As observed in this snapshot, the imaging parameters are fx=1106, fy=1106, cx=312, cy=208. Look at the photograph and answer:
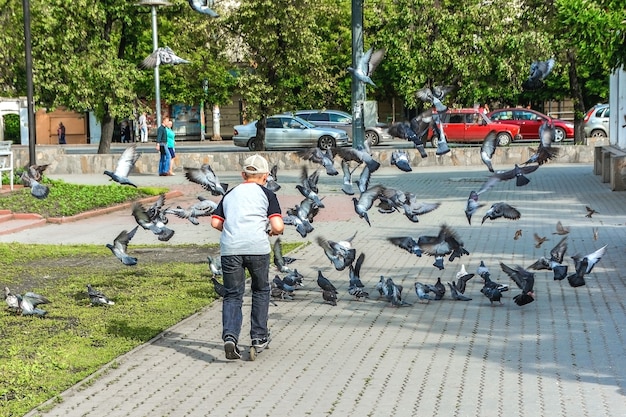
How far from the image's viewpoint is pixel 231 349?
7.77 m

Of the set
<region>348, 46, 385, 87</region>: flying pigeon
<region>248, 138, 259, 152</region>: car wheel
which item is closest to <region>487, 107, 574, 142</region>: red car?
<region>248, 138, 259, 152</region>: car wheel

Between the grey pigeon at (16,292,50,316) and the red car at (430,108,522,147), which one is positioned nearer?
the grey pigeon at (16,292,50,316)

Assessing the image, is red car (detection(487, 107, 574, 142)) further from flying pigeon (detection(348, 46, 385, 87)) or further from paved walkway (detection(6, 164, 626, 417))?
paved walkway (detection(6, 164, 626, 417))

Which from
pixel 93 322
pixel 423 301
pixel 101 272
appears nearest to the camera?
pixel 93 322

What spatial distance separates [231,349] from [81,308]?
112 inches

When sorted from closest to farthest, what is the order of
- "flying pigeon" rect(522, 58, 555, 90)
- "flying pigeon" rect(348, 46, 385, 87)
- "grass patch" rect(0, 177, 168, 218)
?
"flying pigeon" rect(522, 58, 555, 90) → "flying pigeon" rect(348, 46, 385, 87) → "grass patch" rect(0, 177, 168, 218)

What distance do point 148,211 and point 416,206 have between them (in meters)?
2.82

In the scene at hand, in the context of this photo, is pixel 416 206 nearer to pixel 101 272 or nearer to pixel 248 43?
pixel 101 272

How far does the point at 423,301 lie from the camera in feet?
33.9

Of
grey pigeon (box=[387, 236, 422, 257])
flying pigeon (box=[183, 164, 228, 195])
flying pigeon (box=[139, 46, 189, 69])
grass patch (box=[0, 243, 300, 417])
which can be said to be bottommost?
grass patch (box=[0, 243, 300, 417])

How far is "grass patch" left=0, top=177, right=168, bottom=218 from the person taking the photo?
19.0 metres

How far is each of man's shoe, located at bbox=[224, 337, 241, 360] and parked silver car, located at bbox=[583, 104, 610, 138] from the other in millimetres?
37224

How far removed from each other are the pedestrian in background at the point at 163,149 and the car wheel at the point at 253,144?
10.4 metres

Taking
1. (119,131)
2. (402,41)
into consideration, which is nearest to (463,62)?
(402,41)
